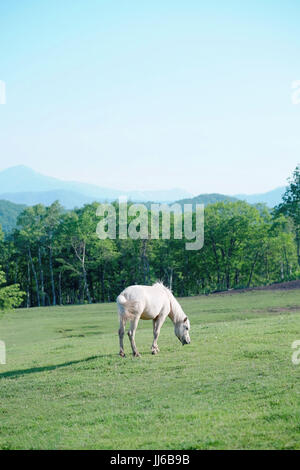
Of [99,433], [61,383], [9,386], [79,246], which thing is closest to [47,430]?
[99,433]

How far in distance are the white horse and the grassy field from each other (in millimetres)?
618

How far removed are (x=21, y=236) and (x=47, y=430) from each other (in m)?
69.3

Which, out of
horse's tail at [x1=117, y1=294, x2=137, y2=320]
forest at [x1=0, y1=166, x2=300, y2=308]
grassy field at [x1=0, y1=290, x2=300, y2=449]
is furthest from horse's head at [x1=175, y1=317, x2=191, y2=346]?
forest at [x1=0, y1=166, x2=300, y2=308]

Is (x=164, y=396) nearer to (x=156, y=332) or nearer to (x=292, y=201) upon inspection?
(x=156, y=332)

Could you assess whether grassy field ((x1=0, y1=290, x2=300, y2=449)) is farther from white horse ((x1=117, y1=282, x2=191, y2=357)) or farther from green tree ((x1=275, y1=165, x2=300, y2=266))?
green tree ((x1=275, y1=165, x2=300, y2=266))

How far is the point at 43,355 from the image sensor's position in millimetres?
19312

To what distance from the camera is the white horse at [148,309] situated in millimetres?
15008

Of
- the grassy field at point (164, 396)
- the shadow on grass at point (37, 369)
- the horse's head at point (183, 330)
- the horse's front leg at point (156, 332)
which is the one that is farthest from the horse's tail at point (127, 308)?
the horse's head at point (183, 330)

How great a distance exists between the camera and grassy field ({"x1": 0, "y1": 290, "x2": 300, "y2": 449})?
27.2 feet

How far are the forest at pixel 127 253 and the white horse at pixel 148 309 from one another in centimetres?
5746

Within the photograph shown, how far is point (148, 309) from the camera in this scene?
15391 mm

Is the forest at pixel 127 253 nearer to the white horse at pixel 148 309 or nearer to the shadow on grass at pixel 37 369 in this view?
the shadow on grass at pixel 37 369

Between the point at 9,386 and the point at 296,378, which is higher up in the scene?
the point at 296,378
